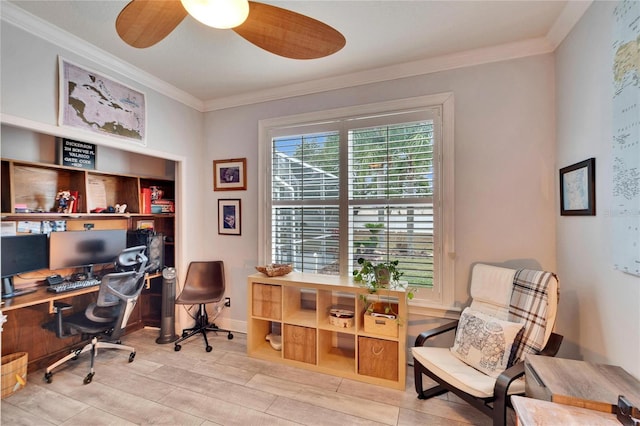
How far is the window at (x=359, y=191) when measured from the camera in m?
2.47

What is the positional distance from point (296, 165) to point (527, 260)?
7.32 ft

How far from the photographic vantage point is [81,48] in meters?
2.22

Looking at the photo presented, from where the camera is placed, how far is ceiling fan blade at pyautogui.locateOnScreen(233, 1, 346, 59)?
133cm

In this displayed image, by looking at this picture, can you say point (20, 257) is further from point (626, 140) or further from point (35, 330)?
point (626, 140)

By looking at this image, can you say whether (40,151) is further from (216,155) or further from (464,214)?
(464,214)

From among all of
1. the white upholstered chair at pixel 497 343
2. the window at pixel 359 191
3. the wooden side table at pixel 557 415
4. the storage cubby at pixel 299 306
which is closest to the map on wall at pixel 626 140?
the white upholstered chair at pixel 497 343

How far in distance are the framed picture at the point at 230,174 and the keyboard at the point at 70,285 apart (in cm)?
149

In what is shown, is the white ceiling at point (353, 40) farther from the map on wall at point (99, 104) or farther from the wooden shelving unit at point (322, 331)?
the wooden shelving unit at point (322, 331)

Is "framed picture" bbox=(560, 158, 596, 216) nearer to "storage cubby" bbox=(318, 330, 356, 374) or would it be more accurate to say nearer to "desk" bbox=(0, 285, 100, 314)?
"storage cubby" bbox=(318, 330, 356, 374)

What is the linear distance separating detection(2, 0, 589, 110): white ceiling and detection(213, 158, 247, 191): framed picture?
0.83 metres

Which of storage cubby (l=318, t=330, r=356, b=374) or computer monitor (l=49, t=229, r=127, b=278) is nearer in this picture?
storage cubby (l=318, t=330, r=356, b=374)

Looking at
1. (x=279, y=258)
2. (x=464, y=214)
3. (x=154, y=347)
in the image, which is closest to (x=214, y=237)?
(x=279, y=258)

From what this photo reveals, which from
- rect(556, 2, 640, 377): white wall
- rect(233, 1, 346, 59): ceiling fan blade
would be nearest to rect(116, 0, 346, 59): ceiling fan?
rect(233, 1, 346, 59): ceiling fan blade

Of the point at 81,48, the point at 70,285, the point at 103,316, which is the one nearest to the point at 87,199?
the point at 70,285
